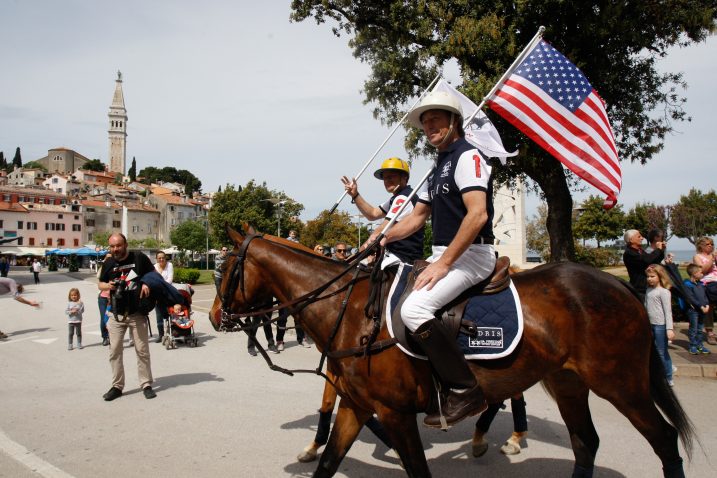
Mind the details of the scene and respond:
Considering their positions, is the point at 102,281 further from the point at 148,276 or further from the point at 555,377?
the point at 555,377

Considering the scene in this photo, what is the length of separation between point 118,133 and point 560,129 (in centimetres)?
20240

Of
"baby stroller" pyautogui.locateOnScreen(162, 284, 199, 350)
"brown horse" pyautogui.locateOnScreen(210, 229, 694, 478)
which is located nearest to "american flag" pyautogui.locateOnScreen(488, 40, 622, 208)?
"brown horse" pyautogui.locateOnScreen(210, 229, 694, 478)

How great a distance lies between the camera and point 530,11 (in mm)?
13023

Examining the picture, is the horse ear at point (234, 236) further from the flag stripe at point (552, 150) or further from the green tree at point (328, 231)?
the green tree at point (328, 231)

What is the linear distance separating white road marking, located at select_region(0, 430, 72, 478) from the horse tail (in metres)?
5.16

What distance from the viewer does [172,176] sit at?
17375 cm

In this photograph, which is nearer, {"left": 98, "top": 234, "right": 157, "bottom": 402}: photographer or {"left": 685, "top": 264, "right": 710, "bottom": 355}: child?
{"left": 98, "top": 234, "right": 157, "bottom": 402}: photographer

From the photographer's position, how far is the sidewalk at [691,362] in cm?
838

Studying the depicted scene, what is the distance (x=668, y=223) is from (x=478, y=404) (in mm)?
66554

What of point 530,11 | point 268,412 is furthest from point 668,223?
point 268,412

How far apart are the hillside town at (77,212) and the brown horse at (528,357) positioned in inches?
3308

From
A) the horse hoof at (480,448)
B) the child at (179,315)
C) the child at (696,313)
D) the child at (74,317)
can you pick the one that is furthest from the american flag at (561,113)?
the child at (74,317)

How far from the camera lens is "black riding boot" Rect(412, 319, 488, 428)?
3352 mm

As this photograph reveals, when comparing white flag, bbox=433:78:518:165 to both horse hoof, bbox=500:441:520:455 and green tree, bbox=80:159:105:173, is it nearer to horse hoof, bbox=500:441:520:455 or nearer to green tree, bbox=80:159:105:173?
horse hoof, bbox=500:441:520:455
